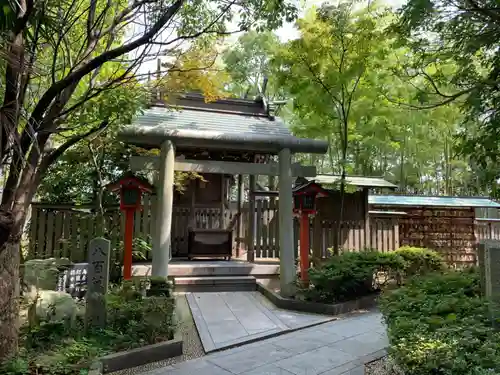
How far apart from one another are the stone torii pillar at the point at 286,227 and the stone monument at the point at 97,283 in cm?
329

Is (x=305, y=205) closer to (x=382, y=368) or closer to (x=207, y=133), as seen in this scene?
(x=207, y=133)

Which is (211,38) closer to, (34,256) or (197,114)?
(197,114)

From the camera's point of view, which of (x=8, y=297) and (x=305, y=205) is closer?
(x=8, y=297)

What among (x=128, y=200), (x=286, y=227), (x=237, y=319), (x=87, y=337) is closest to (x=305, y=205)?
(x=286, y=227)

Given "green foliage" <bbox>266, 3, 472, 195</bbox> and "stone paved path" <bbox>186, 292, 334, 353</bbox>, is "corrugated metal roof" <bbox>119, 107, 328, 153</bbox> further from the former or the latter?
"stone paved path" <bbox>186, 292, 334, 353</bbox>

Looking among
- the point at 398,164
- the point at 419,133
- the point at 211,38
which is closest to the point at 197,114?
the point at 211,38

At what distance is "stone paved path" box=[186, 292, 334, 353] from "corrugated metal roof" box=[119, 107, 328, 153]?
9.59ft

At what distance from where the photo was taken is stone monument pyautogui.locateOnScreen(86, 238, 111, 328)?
384cm

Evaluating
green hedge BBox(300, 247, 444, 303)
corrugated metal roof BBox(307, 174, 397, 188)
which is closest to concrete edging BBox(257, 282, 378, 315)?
green hedge BBox(300, 247, 444, 303)

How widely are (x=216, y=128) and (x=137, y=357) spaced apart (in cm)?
514

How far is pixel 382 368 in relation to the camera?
124 inches

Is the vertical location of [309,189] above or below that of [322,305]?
above

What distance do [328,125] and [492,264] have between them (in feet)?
22.7

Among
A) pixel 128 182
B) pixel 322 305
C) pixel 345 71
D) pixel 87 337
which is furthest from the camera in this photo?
pixel 345 71
